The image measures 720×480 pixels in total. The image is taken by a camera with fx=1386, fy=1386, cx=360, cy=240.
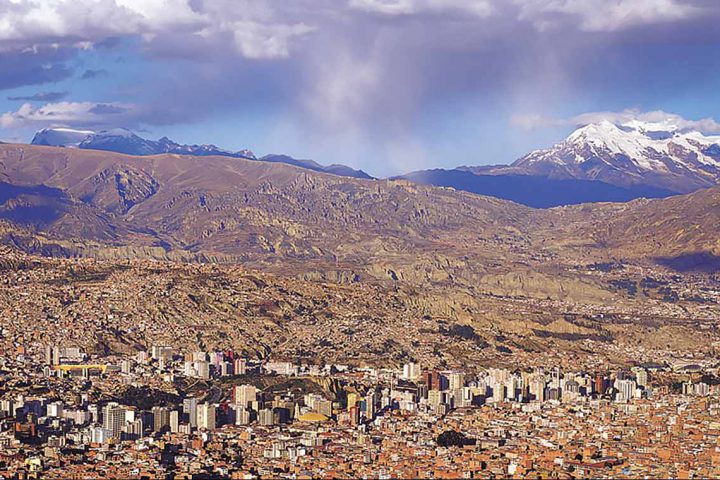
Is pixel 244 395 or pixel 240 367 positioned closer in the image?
pixel 244 395

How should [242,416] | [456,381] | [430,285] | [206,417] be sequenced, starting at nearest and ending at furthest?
[206,417] < [242,416] < [456,381] < [430,285]

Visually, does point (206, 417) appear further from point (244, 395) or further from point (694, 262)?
point (694, 262)

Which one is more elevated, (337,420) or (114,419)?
(114,419)

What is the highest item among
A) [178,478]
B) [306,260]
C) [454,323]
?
[306,260]

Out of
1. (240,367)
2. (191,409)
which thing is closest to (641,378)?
(240,367)

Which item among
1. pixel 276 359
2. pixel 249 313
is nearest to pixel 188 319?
pixel 249 313

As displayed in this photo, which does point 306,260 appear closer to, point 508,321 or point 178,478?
point 508,321
